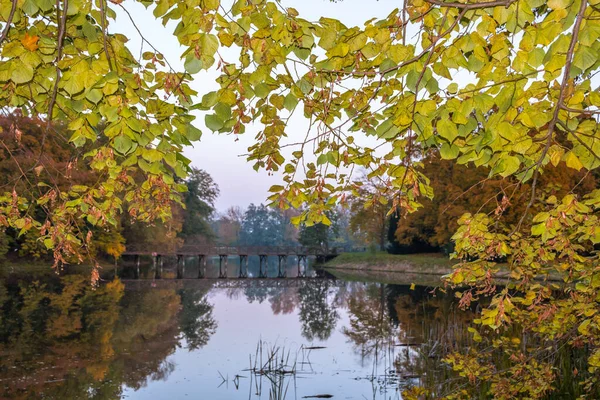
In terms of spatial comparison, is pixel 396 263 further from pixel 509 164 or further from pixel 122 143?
pixel 122 143

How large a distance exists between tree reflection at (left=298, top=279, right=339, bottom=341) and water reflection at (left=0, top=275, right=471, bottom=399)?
0.07 meters

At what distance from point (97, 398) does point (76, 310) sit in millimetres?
10280

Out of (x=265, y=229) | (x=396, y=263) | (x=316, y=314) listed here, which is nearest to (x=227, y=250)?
(x=396, y=263)

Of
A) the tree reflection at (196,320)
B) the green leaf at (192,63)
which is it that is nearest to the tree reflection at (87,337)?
the tree reflection at (196,320)

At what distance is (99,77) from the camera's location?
280 centimetres

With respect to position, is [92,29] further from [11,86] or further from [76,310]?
[76,310]

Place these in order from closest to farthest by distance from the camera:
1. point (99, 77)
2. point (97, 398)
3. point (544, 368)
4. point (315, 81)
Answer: point (99, 77) → point (315, 81) → point (544, 368) → point (97, 398)

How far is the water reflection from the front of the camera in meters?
10.3

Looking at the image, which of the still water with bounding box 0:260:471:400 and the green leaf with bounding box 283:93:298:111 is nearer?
the green leaf with bounding box 283:93:298:111

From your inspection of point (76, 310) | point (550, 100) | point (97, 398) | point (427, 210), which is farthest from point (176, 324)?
point (427, 210)

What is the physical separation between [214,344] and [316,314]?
689 cm

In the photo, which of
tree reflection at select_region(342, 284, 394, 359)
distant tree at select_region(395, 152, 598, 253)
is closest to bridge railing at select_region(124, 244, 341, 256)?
distant tree at select_region(395, 152, 598, 253)

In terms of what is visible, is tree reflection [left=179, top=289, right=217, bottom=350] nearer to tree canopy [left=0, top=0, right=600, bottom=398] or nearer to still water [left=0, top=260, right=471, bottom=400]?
still water [left=0, top=260, right=471, bottom=400]

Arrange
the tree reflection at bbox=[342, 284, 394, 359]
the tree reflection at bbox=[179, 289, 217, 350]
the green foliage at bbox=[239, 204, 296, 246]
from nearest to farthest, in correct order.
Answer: the tree reflection at bbox=[342, 284, 394, 359] < the tree reflection at bbox=[179, 289, 217, 350] < the green foliage at bbox=[239, 204, 296, 246]
